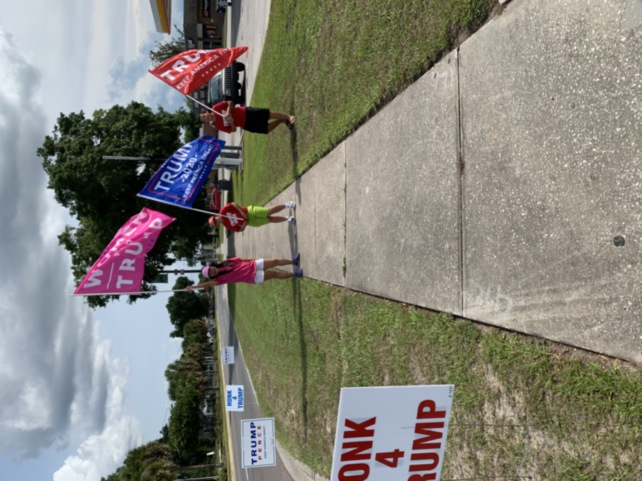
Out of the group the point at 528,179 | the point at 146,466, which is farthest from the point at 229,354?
the point at 146,466

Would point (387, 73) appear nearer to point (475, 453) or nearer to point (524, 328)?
point (524, 328)

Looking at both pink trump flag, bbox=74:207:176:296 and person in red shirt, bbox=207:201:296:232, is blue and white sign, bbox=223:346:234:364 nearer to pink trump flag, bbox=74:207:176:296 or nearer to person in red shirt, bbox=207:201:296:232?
person in red shirt, bbox=207:201:296:232

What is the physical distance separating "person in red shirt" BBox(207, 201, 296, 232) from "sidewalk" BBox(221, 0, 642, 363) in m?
4.06

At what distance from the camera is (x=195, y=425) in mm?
50344

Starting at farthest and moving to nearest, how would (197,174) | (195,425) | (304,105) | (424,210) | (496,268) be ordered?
(195,425), (304,105), (197,174), (424,210), (496,268)

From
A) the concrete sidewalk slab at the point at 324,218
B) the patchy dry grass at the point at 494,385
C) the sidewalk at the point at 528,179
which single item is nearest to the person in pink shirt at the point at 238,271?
the concrete sidewalk slab at the point at 324,218

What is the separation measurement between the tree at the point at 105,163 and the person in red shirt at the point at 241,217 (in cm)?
1667

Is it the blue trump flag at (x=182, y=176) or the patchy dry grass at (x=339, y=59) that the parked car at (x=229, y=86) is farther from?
the blue trump flag at (x=182, y=176)

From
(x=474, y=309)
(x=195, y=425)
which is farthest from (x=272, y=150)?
(x=195, y=425)

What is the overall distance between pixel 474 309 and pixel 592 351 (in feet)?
3.42

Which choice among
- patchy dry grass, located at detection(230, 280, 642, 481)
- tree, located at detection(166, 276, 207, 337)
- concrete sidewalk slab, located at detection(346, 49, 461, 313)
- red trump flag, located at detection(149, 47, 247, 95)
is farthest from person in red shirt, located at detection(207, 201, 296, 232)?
tree, located at detection(166, 276, 207, 337)

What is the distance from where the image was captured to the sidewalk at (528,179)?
2635mm

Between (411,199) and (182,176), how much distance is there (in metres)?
4.48

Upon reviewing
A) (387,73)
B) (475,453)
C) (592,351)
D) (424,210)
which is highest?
(387,73)
